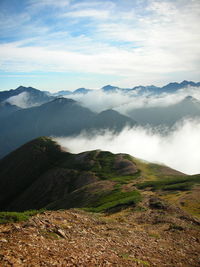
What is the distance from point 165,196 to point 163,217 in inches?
1449

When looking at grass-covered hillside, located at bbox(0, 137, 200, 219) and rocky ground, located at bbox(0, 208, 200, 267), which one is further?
grass-covered hillside, located at bbox(0, 137, 200, 219)

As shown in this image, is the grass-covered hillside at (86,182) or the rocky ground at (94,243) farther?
the grass-covered hillside at (86,182)

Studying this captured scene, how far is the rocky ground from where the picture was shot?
17.3 metres

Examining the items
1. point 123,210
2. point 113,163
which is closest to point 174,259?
point 123,210

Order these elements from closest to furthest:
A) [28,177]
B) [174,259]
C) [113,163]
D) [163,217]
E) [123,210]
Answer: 1. [174,259]
2. [163,217]
3. [123,210]
4. [113,163]
5. [28,177]

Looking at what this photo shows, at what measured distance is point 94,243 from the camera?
22703 mm

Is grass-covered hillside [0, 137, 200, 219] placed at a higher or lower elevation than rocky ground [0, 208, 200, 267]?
lower

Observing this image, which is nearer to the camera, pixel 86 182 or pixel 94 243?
pixel 94 243

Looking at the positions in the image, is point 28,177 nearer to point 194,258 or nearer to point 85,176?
point 85,176

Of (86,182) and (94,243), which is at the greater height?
(94,243)

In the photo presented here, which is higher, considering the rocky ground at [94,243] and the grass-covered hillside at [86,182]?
the rocky ground at [94,243]

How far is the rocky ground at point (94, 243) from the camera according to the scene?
1731 cm

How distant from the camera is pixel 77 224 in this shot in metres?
28.1

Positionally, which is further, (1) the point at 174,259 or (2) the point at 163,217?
(2) the point at 163,217
